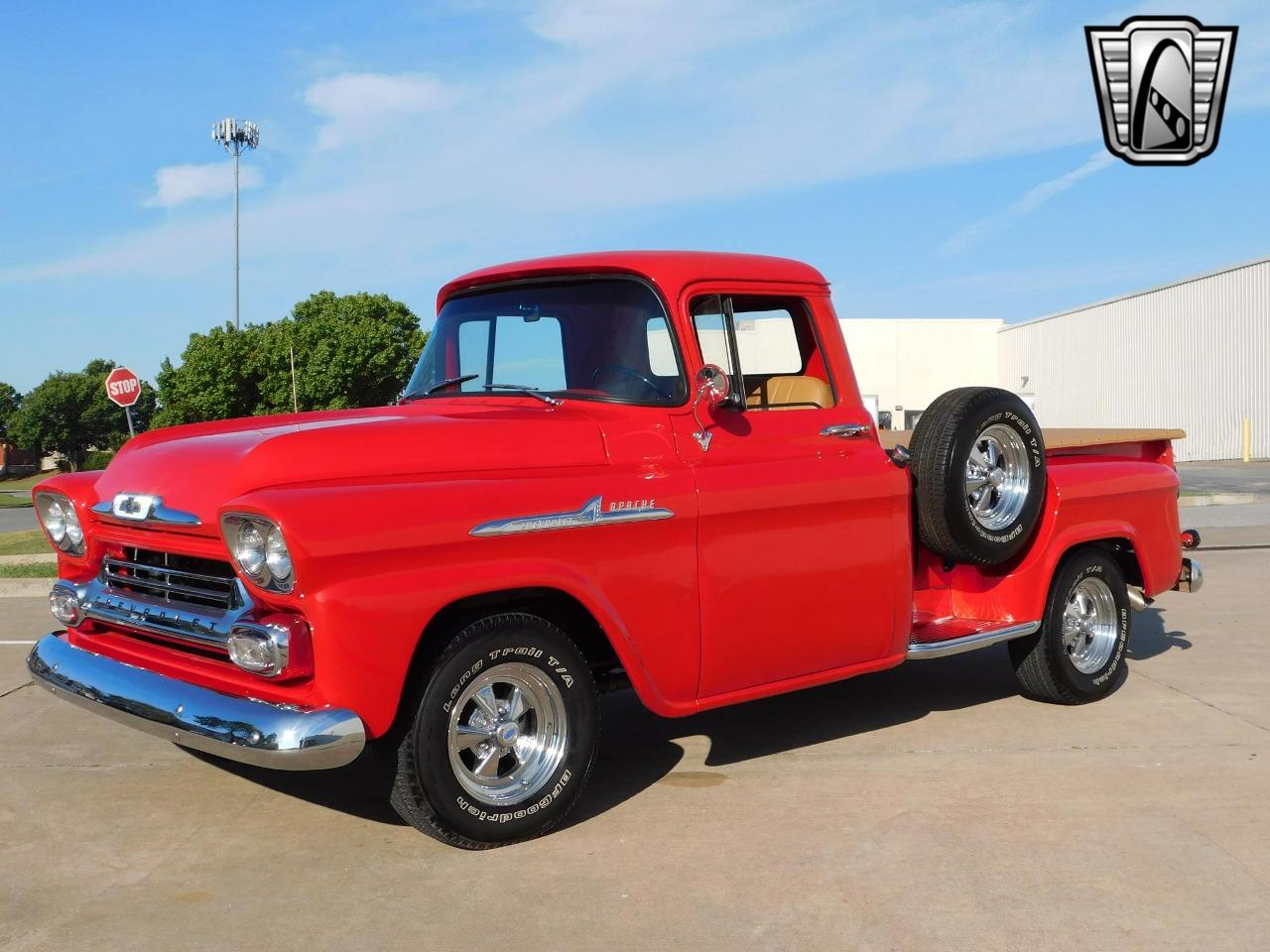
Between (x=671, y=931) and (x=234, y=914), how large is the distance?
50.7 inches

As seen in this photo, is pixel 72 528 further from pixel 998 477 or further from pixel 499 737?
pixel 998 477

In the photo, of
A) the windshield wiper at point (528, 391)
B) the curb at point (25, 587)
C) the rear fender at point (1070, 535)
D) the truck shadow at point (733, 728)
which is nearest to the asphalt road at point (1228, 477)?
the truck shadow at point (733, 728)

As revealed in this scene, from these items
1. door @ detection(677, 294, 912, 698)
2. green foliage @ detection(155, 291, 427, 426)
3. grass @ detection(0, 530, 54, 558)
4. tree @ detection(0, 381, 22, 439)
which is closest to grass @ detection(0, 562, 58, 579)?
grass @ detection(0, 530, 54, 558)

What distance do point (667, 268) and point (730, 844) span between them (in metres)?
2.14

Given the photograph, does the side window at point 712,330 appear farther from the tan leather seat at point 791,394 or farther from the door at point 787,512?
the tan leather seat at point 791,394

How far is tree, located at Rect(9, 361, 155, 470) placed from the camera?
88500mm

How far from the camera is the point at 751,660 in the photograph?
4.75 metres

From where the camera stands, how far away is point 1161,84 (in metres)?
12.1

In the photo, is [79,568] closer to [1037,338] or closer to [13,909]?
[13,909]

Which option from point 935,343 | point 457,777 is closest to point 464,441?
point 457,777

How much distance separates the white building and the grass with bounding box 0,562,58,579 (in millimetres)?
33463

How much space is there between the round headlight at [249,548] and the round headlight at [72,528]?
1259 mm

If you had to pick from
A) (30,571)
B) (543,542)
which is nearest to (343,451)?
(543,542)

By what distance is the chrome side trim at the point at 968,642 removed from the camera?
5.34 meters
